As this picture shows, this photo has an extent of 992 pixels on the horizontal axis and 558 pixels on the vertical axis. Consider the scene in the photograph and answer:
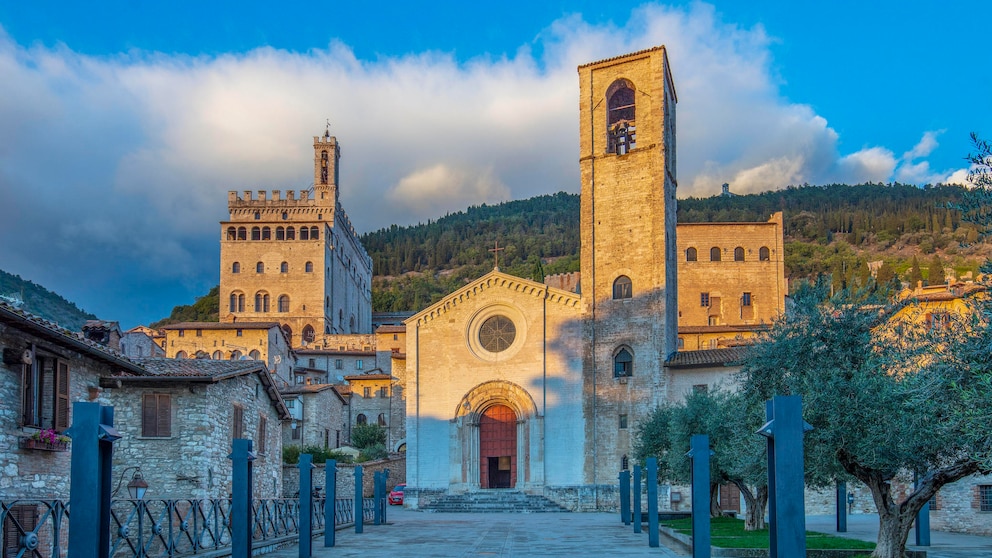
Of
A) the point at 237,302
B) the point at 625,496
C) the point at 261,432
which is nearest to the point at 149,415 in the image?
the point at 261,432

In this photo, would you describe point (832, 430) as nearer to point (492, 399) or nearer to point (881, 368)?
point (881, 368)

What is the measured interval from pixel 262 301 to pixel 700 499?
8972 cm

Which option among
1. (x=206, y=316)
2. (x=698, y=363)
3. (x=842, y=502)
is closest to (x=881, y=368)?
(x=842, y=502)

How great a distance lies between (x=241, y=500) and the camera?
1509 centimetres

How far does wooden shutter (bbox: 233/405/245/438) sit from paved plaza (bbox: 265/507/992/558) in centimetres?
392

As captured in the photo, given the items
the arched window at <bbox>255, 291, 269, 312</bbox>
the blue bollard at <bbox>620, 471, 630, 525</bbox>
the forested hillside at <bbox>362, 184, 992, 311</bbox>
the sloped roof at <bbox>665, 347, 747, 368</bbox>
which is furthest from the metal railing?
the forested hillside at <bbox>362, 184, 992, 311</bbox>

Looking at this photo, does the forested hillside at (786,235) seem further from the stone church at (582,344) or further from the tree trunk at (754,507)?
the tree trunk at (754,507)

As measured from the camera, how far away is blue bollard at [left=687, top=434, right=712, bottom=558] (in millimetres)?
16391

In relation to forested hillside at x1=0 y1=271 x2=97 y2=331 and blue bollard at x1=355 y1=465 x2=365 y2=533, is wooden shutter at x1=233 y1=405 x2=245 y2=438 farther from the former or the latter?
forested hillside at x1=0 y1=271 x2=97 y2=331

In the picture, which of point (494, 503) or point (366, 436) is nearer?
point (494, 503)

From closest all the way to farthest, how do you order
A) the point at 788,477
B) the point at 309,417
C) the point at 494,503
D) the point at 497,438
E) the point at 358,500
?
the point at 788,477
the point at 358,500
the point at 494,503
the point at 497,438
the point at 309,417

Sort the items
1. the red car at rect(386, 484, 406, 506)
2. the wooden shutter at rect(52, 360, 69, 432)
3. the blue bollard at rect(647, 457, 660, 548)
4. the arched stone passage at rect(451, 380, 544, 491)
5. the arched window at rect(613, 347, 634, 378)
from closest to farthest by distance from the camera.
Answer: the wooden shutter at rect(52, 360, 69, 432), the blue bollard at rect(647, 457, 660, 548), the arched window at rect(613, 347, 634, 378), the arched stone passage at rect(451, 380, 544, 491), the red car at rect(386, 484, 406, 506)

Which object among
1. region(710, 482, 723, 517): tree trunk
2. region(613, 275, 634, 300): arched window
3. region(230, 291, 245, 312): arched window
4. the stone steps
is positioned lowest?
the stone steps

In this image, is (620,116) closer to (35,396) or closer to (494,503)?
(494,503)
